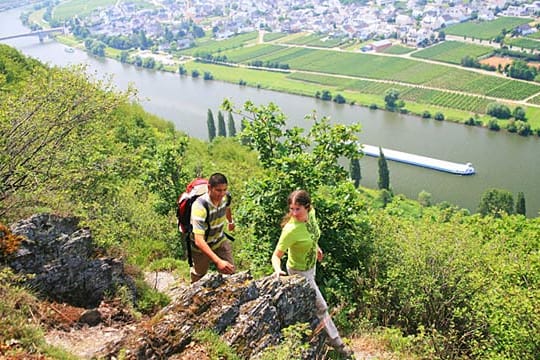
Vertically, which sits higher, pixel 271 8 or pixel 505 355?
pixel 505 355

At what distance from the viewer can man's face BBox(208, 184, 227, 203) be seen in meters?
4.18

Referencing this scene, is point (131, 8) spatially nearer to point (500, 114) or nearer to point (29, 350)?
point (500, 114)

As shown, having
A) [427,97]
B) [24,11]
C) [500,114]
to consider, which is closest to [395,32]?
[427,97]

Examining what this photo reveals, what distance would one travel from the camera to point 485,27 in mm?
71625

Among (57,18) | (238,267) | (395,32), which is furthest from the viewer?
(57,18)

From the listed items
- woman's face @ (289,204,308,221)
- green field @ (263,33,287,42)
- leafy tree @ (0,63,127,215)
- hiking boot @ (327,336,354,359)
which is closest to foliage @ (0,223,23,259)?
leafy tree @ (0,63,127,215)

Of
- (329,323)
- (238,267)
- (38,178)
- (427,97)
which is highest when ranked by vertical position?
(38,178)

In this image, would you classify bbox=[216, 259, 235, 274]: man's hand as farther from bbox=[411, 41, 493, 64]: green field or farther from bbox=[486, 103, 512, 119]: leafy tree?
bbox=[411, 41, 493, 64]: green field

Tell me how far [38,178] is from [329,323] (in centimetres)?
362

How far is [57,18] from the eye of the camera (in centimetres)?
9144

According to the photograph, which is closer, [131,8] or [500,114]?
[500,114]

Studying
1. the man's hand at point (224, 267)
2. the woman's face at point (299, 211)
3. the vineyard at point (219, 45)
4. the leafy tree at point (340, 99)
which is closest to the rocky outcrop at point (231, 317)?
the man's hand at point (224, 267)

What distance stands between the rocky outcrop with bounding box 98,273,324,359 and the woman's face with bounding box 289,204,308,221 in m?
0.53

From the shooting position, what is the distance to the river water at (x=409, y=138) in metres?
32.9
